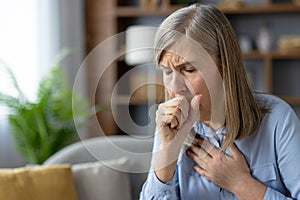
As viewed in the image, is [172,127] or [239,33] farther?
[239,33]

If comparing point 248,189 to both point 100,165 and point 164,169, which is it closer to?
point 164,169

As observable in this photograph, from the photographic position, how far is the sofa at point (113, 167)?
2131mm

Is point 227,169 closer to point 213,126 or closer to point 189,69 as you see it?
point 213,126

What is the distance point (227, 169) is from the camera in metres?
1.53

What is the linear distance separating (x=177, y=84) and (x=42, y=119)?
1.94 meters

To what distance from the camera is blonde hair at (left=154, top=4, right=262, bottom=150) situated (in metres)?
1.42

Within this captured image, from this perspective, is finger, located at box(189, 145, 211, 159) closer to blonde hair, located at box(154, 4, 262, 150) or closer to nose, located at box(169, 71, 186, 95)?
blonde hair, located at box(154, 4, 262, 150)

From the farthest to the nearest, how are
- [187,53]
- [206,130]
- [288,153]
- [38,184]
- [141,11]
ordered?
[141,11] → [38,184] → [206,130] → [288,153] → [187,53]

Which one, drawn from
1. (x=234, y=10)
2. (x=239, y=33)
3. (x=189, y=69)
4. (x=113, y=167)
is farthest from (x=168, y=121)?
→ (x=239, y=33)

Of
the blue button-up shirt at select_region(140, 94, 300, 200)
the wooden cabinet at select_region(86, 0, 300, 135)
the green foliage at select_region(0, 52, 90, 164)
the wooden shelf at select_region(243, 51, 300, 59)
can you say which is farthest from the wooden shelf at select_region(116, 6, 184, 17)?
the blue button-up shirt at select_region(140, 94, 300, 200)

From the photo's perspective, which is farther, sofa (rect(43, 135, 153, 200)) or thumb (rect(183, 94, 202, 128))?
sofa (rect(43, 135, 153, 200))

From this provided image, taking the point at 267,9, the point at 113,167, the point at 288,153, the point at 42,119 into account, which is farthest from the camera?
the point at 267,9

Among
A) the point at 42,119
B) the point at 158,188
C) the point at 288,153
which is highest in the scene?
the point at 288,153

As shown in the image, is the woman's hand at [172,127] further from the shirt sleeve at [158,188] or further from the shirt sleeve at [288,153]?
the shirt sleeve at [288,153]
